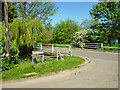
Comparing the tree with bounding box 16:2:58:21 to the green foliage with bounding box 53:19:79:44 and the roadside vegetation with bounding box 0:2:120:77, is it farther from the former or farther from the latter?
the green foliage with bounding box 53:19:79:44

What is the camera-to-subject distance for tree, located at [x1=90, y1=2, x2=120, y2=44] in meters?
20.4

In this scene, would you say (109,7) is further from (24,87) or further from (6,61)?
(24,87)

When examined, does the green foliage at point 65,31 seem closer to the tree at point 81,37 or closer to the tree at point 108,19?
the tree at point 81,37

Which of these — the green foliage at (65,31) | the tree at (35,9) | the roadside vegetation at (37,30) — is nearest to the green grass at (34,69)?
the roadside vegetation at (37,30)

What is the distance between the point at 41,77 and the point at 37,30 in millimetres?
8227

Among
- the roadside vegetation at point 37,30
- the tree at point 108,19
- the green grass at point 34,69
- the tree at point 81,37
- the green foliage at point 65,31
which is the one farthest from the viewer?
the green foliage at point 65,31

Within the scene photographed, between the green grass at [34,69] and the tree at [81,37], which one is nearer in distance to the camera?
the green grass at [34,69]

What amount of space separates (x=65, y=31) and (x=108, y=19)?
43.4 feet

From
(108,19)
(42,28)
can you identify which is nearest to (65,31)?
(108,19)

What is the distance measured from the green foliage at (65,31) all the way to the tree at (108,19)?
10518 mm

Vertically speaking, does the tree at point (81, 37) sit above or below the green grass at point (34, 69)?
above

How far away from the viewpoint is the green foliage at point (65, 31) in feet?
107

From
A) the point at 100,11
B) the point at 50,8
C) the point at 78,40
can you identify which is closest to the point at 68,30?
the point at 78,40

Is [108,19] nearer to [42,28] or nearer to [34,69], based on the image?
[42,28]
